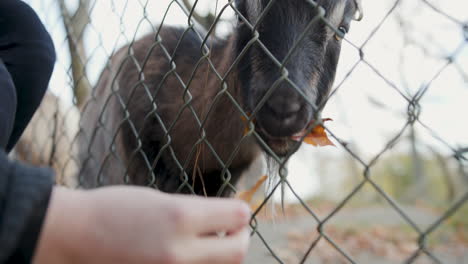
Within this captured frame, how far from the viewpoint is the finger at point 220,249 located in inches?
31.8

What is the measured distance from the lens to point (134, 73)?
311 centimetres

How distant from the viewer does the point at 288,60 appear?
1748 mm

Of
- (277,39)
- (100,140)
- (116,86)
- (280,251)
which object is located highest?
→ (277,39)

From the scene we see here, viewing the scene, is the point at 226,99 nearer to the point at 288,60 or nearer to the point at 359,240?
the point at 288,60

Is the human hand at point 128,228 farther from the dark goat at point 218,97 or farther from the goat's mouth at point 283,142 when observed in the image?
the goat's mouth at point 283,142

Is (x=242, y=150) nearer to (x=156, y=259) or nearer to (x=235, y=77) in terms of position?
(x=235, y=77)

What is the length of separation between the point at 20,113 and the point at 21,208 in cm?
104

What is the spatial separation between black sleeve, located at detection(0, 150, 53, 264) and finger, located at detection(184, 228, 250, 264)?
313 millimetres

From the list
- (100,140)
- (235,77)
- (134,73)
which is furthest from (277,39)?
(100,140)

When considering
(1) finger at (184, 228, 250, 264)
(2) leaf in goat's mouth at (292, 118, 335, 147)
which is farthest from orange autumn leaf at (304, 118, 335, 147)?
(1) finger at (184, 228, 250, 264)

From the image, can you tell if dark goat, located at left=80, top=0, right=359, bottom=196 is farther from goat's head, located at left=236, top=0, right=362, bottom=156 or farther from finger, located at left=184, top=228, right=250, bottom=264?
finger, located at left=184, top=228, right=250, bottom=264

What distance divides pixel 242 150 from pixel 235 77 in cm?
66

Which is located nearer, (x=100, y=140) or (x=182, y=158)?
(x=182, y=158)

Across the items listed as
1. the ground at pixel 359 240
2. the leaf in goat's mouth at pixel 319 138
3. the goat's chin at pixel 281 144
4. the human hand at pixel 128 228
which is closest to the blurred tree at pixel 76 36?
the goat's chin at pixel 281 144
